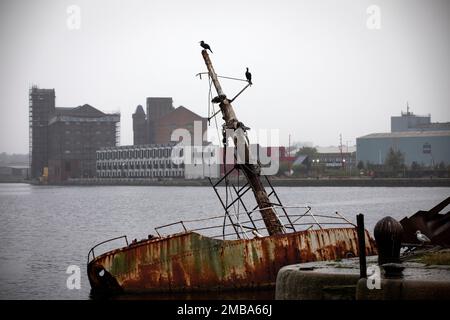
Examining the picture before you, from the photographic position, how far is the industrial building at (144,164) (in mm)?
174875

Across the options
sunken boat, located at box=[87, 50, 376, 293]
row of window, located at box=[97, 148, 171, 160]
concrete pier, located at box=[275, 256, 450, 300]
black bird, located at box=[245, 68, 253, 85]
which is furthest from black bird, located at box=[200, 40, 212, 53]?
Answer: row of window, located at box=[97, 148, 171, 160]

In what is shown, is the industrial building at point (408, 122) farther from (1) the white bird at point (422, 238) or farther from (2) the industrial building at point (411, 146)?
(1) the white bird at point (422, 238)

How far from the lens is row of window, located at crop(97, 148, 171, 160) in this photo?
178m

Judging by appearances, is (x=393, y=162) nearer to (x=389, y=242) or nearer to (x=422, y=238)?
(x=422, y=238)

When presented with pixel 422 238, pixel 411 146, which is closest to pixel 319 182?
pixel 411 146

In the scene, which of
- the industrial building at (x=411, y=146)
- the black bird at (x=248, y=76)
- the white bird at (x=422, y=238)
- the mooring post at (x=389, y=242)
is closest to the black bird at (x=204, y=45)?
the black bird at (x=248, y=76)

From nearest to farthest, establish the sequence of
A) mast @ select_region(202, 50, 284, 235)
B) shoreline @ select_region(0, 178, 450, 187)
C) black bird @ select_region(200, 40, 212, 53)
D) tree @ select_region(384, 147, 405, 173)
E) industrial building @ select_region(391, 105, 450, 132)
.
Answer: mast @ select_region(202, 50, 284, 235) < black bird @ select_region(200, 40, 212, 53) < shoreline @ select_region(0, 178, 450, 187) < tree @ select_region(384, 147, 405, 173) < industrial building @ select_region(391, 105, 450, 132)

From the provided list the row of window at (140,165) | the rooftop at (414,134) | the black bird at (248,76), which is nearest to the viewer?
A: the black bird at (248,76)

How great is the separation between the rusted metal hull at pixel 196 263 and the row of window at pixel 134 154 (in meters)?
153

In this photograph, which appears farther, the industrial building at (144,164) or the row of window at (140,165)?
the row of window at (140,165)

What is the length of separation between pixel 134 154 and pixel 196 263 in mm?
170240

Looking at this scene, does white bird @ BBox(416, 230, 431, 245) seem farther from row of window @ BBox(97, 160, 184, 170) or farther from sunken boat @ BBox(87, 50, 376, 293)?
row of window @ BBox(97, 160, 184, 170)
